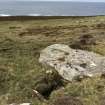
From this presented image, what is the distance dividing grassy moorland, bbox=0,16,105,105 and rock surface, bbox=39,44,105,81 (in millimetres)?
402

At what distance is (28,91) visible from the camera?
10.8 m

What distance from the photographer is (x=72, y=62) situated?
Result: 12.2 m

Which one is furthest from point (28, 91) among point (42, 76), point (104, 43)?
point (104, 43)

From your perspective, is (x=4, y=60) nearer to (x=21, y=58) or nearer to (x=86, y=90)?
(x=21, y=58)

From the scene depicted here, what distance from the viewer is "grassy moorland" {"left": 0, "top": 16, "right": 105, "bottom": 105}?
10172mm

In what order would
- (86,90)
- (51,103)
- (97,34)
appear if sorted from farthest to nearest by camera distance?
1. (97,34)
2. (86,90)
3. (51,103)

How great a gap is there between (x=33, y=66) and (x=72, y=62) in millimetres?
1451

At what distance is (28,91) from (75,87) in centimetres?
137

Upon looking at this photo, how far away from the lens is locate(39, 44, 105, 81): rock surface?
11.8 m

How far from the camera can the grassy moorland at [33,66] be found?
1017cm

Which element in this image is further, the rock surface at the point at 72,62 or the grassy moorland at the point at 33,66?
the rock surface at the point at 72,62

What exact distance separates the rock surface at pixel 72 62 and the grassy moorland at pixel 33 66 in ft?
1.32

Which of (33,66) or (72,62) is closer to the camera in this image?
(72,62)

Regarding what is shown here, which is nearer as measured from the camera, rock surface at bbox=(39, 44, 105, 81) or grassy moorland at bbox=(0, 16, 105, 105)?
grassy moorland at bbox=(0, 16, 105, 105)
